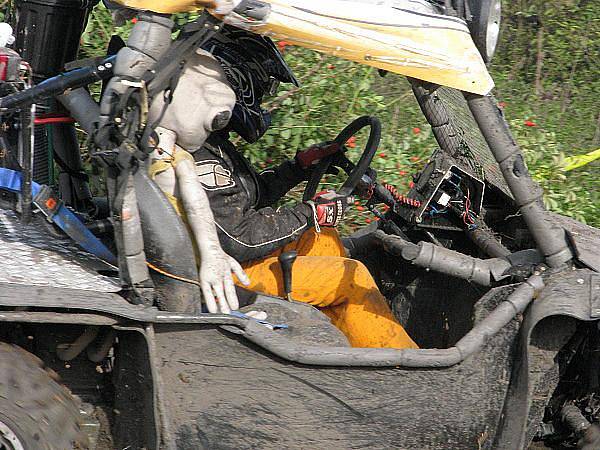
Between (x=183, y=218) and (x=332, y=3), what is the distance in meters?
0.88

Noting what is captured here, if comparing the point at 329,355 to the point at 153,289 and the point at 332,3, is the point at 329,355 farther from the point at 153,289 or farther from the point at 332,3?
the point at 332,3

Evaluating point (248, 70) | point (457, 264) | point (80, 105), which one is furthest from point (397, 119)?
point (80, 105)

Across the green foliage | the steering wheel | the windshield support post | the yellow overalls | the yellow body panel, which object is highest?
the yellow body panel

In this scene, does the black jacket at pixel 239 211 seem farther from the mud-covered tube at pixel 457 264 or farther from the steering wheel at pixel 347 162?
the mud-covered tube at pixel 457 264

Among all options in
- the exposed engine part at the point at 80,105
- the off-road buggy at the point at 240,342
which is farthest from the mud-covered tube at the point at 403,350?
the exposed engine part at the point at 80,105

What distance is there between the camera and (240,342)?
9.27 feet

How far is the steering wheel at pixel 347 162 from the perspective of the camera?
147 inches

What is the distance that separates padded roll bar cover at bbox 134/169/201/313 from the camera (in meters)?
2.82

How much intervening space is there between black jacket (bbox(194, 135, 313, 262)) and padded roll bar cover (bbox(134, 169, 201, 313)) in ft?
1.18

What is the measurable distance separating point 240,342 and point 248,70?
1145 millimetres

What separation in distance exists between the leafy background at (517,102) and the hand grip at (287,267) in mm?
2229

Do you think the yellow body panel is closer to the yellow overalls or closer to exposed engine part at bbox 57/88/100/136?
exposed engine part at bbox 57/88/100/136

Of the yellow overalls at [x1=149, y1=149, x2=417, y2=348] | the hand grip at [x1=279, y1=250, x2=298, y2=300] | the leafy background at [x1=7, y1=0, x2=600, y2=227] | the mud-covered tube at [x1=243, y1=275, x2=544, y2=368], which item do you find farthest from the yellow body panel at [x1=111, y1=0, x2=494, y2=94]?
the leafy background at [x1=7, y1=0, x2=600, y2=227]

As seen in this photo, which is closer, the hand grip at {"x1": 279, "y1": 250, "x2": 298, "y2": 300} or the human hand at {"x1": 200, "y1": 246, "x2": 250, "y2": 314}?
the human hand at {"x1": 200, "y1": 246, "x2": 250, "y2": 314}
